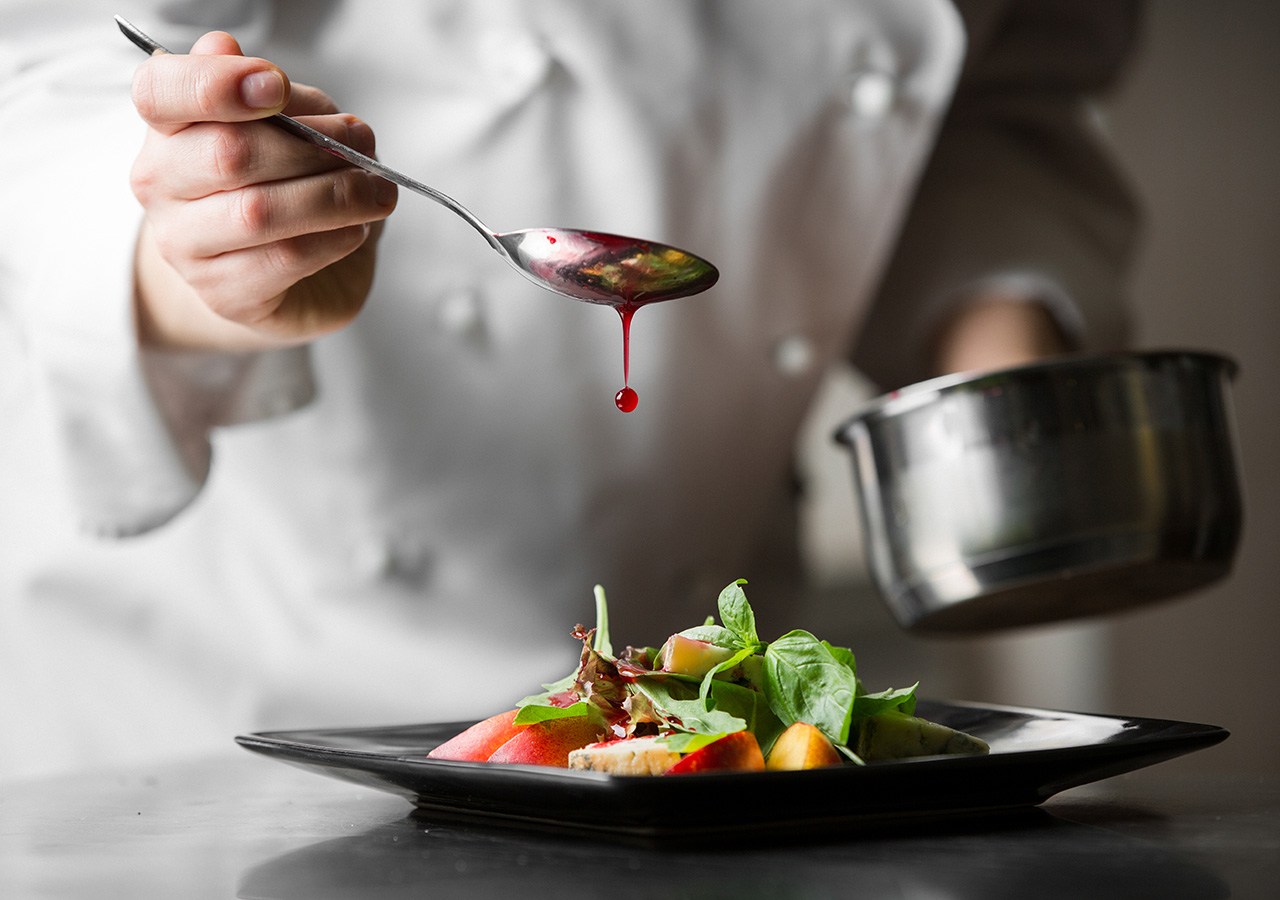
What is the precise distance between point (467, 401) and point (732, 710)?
26.0 inches

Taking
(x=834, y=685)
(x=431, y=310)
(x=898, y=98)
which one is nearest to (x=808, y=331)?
(x=898, y=98)

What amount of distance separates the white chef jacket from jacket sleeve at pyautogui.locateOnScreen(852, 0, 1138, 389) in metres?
0.27

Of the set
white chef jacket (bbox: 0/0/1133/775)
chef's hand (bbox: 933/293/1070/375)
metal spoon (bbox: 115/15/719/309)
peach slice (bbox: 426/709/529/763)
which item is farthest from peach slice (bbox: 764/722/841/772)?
chef's hand (bbox: 933/293/1070/375)

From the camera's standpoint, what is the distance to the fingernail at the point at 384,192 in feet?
1.90

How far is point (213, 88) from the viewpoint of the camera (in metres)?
0.51

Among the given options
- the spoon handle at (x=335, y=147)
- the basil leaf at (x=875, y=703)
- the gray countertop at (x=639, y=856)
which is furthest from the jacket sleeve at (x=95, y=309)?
the basil leaf at (x=875, y=703)

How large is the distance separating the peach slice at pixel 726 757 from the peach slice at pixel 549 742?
8cm

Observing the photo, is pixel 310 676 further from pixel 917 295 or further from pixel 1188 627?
pixel 1188 627

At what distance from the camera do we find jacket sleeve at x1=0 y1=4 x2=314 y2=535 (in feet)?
2.73

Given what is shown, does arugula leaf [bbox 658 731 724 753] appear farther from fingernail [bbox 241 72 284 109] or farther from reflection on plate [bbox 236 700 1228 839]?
fingernail [bbox 241 72 284 109]

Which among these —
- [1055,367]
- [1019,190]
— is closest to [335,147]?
[1055,367]

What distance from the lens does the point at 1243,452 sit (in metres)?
1.94

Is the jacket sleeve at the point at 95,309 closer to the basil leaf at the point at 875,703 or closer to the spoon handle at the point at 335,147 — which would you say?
the spoon handle at the point at 335,147

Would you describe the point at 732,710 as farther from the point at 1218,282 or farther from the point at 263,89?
the point at 1218,282
